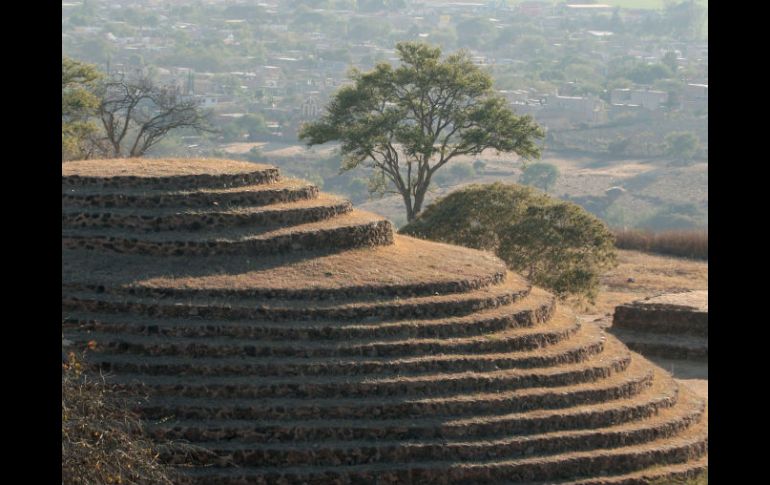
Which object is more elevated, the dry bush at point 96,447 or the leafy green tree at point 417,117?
the leafy green tree at point 417,117

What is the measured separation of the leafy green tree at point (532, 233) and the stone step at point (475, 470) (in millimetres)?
10576

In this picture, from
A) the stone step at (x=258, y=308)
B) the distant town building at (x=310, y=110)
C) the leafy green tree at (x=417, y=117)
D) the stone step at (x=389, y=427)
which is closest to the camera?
the stone step at (x=389, y=427)

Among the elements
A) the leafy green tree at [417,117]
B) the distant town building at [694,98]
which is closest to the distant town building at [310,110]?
the distant town building at [694,98]

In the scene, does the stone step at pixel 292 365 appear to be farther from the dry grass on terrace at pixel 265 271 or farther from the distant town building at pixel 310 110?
the distant town building at pixel 310 110

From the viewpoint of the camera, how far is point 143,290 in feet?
59.9

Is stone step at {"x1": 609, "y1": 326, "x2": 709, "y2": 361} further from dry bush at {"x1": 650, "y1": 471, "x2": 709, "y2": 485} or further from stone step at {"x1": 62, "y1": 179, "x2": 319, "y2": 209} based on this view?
stone step at {"x1": 62, "y1": 179, "x2": 319, "y2": 209}

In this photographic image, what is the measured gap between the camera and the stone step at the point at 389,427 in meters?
16.7

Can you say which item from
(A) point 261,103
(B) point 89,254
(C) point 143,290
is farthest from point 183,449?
(A) point 261,103

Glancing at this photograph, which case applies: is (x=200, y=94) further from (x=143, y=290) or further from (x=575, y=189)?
(x=143, y=290)

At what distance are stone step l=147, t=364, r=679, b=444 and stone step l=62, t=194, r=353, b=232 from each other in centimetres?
364

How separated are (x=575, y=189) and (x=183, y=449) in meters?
67.1

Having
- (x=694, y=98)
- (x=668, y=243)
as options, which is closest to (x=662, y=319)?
(x=668, y=243)

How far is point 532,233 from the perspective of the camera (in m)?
29.1

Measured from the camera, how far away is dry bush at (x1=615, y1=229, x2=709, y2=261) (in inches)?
1672
